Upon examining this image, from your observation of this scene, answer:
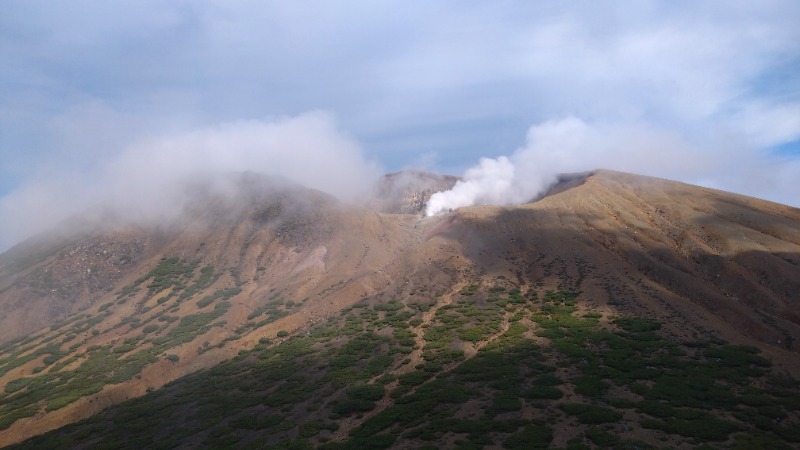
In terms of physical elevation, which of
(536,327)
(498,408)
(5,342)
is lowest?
(498,408)

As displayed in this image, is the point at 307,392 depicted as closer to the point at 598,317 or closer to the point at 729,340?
the point at 598,317

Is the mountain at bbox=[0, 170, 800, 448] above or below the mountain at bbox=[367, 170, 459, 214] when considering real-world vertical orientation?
below

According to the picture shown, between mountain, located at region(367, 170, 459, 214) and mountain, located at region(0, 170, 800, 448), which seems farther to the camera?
mountain, located at region(367, 170, 459, 214)

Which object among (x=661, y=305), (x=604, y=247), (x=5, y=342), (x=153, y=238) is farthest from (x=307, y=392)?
(x=153, y=238)

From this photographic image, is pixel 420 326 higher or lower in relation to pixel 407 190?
lower

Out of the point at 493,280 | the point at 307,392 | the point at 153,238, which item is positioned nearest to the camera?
the point at 307,392

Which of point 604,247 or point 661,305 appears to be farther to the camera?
point 604,247

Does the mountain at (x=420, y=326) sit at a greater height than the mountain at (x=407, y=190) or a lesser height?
lesser

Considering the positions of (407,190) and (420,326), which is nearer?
(420,326)
